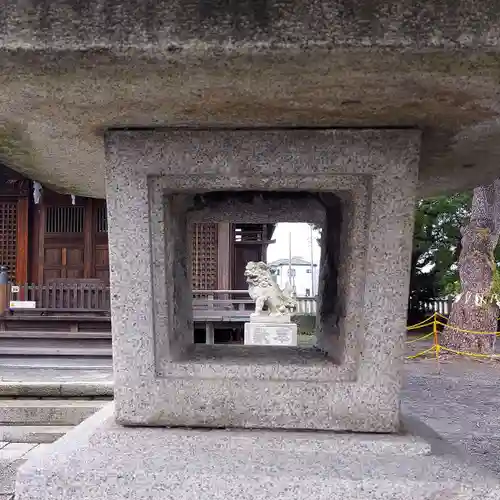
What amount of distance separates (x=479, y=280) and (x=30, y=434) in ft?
30.9

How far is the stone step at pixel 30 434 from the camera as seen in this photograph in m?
4.00

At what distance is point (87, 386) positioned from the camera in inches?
189

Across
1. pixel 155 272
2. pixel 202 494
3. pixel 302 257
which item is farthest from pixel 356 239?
pixel 302 257

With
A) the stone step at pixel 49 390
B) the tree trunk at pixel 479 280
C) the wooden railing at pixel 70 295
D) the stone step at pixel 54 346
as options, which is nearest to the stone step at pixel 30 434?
the stone step at pixel 49 390

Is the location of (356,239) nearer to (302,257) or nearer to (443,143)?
(443,143)

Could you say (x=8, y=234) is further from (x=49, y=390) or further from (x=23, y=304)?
(x=49, y=390)

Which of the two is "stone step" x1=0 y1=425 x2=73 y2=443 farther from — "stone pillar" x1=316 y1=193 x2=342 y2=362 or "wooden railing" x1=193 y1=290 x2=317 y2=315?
"wooden railing" x1=193 y1=290 x2=317 y2=315

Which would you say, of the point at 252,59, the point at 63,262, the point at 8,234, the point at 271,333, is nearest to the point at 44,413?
the point at 252,59

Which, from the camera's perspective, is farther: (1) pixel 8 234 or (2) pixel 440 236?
(2) pixel 440 236

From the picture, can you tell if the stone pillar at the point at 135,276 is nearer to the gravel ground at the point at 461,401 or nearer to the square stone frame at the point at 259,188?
the square stone frame at the point at 259,188

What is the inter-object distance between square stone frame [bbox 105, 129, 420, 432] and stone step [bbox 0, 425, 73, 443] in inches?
96.2

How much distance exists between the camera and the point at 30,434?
4.04 metres

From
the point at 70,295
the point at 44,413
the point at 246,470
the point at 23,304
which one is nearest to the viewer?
the point at 246,470

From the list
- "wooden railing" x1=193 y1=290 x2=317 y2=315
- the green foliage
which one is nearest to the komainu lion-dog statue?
"wooden railing" x1=193 y1=290 x2=317 y2=315
